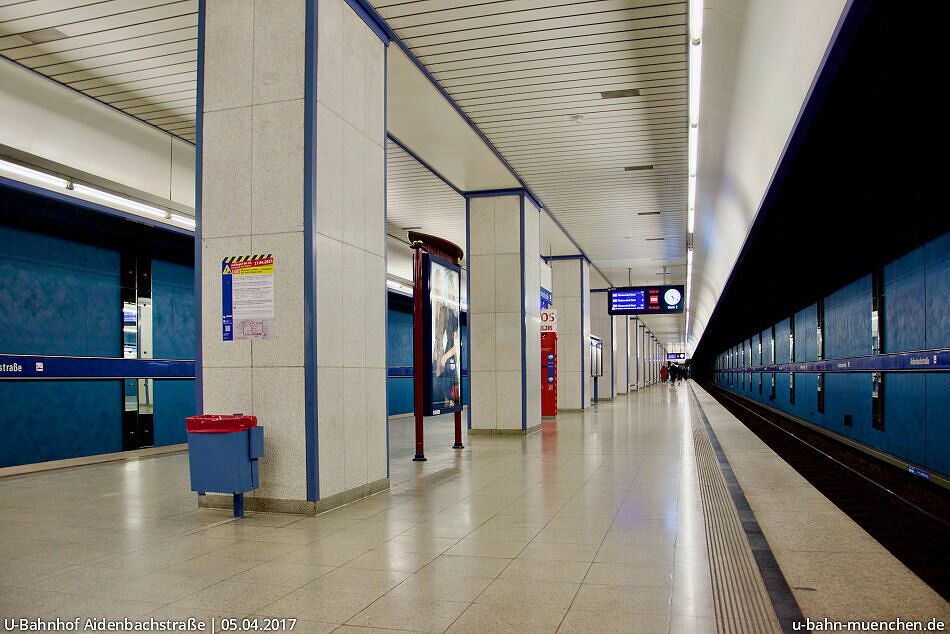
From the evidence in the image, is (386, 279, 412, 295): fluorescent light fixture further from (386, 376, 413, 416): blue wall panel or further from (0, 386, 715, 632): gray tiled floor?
(0, 386, 715, 632): gray tiled floor

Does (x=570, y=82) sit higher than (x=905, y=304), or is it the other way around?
(x=570, y=82)

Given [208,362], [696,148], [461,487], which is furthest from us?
[696,148]

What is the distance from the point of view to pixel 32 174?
8703mm

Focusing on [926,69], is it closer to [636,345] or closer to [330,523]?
[330,523]

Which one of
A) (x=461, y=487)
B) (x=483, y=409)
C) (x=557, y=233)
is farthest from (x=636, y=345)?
(x=461, y=487)

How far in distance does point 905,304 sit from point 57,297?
12315mm

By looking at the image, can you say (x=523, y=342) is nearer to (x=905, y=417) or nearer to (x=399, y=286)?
(x=905, y=417)

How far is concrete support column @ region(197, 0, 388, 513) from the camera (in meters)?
5.95

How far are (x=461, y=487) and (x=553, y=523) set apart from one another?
6.47 feet

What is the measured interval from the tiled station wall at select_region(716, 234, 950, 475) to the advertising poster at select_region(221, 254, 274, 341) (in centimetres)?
789

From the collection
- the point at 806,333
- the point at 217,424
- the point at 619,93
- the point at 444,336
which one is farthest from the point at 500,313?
the point at 806,333

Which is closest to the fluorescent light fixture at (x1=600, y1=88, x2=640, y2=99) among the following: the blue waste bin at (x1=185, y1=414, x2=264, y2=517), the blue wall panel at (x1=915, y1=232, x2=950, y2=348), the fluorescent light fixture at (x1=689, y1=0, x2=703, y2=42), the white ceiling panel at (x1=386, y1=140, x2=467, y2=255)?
the fluorescent light fixture at (x1=689, y1=0, x2=703, y2=42)

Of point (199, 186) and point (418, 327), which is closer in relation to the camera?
point (199, 186)

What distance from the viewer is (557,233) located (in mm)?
18125
